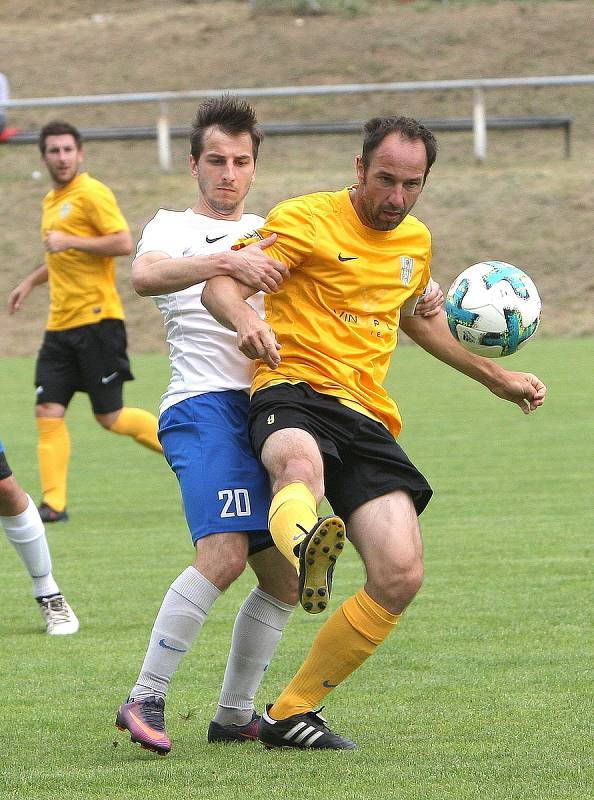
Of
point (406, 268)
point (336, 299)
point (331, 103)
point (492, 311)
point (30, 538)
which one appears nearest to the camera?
point (336, 299)

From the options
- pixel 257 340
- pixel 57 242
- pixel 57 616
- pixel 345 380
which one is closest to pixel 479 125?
pixel 57 242

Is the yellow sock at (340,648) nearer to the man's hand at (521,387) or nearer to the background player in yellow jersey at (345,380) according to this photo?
the background player in yellow jersey at (345,380)

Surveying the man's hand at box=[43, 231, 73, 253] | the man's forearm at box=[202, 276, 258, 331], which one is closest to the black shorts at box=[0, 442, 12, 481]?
the man's forearm at box=[202, 276, 258, 331]

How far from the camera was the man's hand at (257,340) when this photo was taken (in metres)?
4.44

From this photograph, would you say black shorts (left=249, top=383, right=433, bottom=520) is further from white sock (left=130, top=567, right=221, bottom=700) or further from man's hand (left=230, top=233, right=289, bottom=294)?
white sock (left=130, top=567, right=221, bottom=700)

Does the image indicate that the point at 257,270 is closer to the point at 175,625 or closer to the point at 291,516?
the point at 291,516

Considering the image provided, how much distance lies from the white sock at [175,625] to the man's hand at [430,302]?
133 cm

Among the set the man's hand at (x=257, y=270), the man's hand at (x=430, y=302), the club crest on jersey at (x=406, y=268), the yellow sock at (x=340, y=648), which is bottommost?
the yellow sock at (x=340, y=648)

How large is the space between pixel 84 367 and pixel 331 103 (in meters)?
24.4

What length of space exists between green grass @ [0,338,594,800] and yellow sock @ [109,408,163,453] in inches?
18.8

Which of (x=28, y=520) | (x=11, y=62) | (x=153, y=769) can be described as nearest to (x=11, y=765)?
(x=153, y=769)

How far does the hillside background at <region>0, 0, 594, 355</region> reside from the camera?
24.1 meters

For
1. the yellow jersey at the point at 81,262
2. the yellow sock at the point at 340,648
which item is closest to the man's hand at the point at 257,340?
the yellow sock at the point at 340,648

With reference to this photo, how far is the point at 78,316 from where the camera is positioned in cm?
998
